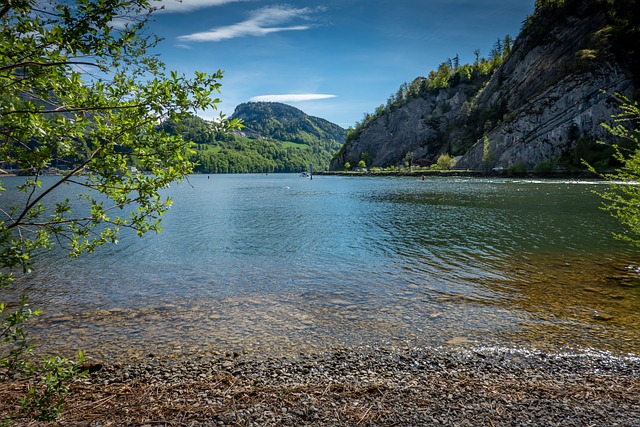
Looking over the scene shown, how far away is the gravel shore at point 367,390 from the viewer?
8.06 metres

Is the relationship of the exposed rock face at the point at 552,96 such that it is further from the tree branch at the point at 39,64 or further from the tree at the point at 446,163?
the tree branch at the point at 39,64

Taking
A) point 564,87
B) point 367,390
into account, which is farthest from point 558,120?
point 367,390

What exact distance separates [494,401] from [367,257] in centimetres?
1942

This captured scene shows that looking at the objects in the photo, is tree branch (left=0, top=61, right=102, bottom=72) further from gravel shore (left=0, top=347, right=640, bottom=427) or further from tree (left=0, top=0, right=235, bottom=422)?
gravel shore (left=0, top=347, right=640, bottom=427)

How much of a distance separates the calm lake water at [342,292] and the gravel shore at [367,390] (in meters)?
1.25

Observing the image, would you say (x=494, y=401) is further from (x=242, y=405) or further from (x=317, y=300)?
(x=317, y=300)

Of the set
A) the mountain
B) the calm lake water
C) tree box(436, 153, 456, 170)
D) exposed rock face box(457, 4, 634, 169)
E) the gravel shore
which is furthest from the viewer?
tree box(436, 153, 456, 170)

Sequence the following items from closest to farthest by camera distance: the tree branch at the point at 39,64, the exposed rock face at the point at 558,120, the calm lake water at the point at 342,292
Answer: the tree branch at the point at 39,64 < the calm lake water at the point at 342,292 < the exposed rock face at the point at 558,120

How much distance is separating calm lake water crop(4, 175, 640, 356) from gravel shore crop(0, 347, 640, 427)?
125 cm

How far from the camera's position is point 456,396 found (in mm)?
9094

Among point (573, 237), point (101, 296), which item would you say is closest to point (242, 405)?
point (101, 296)

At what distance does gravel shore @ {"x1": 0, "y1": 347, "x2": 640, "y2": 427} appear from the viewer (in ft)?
26.5

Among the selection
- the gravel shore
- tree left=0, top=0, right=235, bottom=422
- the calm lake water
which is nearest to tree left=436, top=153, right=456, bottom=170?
the calm lake water

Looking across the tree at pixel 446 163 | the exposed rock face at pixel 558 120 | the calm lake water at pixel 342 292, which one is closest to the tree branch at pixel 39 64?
the calm lake water at pixel 342 292
